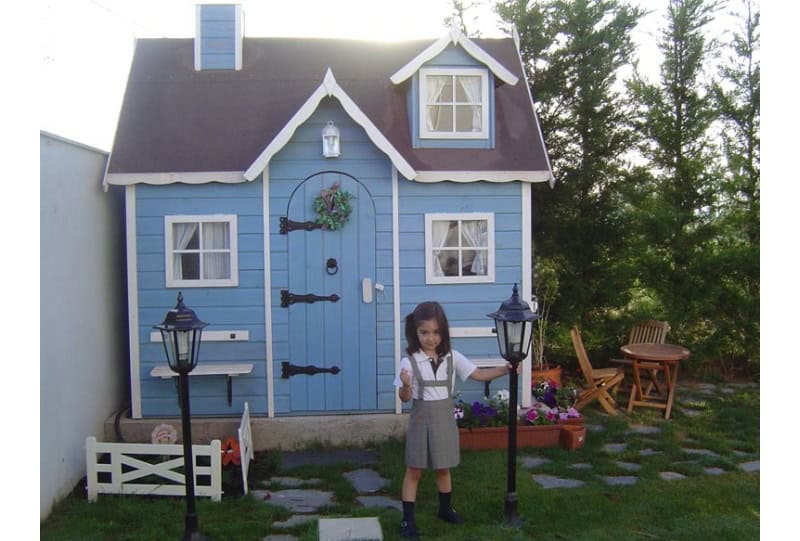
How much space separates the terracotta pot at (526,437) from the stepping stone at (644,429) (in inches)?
31.0

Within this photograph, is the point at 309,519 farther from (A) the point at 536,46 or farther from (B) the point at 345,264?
(A) the point at 536,46

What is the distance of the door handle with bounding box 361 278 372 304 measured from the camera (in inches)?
278

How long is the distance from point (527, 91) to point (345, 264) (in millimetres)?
2900

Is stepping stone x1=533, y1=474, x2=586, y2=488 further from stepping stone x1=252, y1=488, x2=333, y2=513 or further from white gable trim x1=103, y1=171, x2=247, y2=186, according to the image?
white gable trim x1=103, y1=171, x2=247, y2=186

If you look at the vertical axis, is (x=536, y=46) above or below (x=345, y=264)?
above

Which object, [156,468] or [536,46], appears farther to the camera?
[536,46]

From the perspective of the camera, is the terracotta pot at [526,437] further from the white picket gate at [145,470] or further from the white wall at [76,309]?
the white wall at [76,309]

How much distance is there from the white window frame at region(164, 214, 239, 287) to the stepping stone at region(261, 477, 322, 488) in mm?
2008

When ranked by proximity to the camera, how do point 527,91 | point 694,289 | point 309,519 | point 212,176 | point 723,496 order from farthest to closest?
point 694,289 → point 527,91 → point 212,176 → point 723,496 → point 309,519

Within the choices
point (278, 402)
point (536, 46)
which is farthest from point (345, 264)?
point (536, 46)

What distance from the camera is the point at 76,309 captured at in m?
6.15

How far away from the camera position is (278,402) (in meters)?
7.11

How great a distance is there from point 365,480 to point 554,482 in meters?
1.59

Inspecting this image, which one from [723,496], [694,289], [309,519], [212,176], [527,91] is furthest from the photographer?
[694,289]
